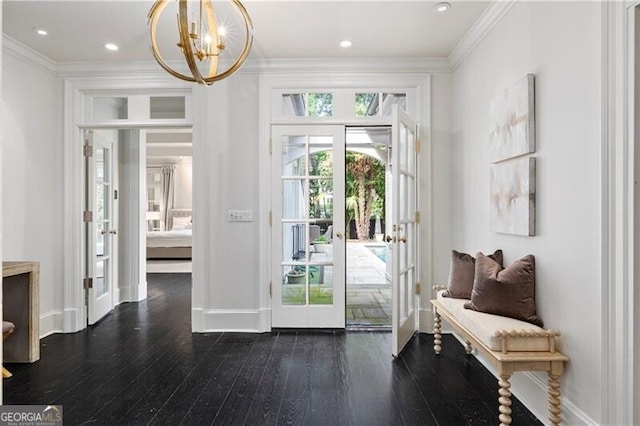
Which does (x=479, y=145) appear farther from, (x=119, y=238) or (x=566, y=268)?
(x=119, y=238)

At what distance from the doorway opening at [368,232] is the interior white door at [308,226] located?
0.40 metres

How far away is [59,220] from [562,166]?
424cm

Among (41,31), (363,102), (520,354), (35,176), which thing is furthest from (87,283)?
(520,354)

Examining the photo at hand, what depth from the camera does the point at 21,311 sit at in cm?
296

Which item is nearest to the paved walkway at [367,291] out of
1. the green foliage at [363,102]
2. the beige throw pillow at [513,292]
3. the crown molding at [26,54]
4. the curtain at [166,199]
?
the beige throw pillow at [513,292]

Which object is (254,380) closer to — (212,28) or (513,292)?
(513,292)

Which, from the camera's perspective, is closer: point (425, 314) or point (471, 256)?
point (471, 256)

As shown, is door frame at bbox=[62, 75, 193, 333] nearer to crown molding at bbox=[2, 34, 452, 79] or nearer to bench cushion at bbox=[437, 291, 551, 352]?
crown molding at bbox=[2, 34, 452, 79]

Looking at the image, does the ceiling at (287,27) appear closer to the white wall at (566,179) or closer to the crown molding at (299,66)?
the crown molding at (299,66)

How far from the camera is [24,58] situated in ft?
11.3

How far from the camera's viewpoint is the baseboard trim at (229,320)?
3.74 meters

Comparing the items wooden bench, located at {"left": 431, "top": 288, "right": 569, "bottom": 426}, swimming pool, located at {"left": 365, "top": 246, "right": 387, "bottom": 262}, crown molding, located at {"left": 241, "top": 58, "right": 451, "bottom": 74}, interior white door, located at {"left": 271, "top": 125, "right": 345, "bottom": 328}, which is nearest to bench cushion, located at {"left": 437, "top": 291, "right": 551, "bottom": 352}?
wooden bench, located at {"left": 431, "top": 288, "right": 569, "bottom": 426}

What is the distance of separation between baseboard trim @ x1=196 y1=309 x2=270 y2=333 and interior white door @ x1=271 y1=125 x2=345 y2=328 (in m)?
0.15

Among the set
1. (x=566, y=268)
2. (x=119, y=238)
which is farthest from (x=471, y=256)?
(x=119, y=238)
